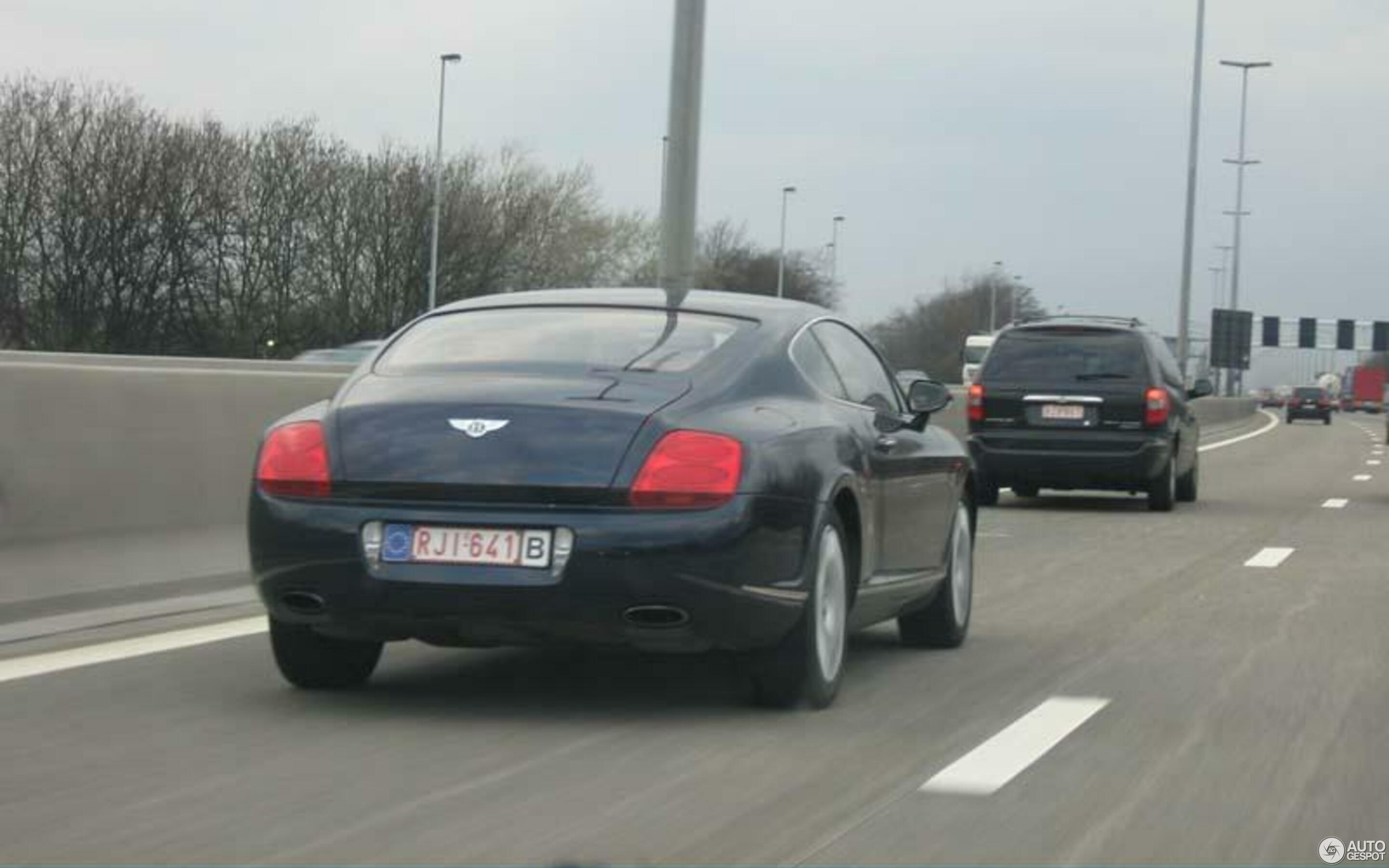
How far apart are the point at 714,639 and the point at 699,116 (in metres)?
12.2

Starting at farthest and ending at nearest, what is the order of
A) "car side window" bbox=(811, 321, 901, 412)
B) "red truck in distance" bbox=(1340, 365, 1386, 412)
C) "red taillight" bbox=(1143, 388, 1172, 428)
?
1. "red truck in distance" bbox=(1340, 365, 1386, 412)
2. "red taillight" bbox=(1143, 388, 1172, 428)
3. "car side window" bbox=(811, 321, 901, 412)

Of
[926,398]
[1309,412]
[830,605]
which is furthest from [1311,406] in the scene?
[830,605]

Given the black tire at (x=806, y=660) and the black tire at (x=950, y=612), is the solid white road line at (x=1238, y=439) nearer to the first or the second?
the black tire at (x=950, y=612)

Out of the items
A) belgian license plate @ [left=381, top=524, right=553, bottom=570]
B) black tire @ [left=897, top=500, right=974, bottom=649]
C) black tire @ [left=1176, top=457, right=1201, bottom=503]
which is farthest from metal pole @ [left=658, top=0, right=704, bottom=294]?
belgian license plate @ [left=381, top=524, right=553, bottom=570]

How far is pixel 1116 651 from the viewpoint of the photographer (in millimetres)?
9523

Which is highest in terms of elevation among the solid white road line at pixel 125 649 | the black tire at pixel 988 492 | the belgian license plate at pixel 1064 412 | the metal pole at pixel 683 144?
the metal pole at pixel 683 144

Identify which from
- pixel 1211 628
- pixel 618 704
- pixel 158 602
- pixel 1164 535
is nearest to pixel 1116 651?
pixel 1211 628

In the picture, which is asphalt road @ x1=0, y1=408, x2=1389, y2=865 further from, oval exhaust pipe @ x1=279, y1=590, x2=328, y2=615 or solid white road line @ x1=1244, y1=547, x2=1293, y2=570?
solid white road line @ x1=1244, y1=547, x2=1293, y2=570

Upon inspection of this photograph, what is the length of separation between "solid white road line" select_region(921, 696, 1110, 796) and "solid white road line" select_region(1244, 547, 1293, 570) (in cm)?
663

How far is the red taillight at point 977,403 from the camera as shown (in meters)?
20.9

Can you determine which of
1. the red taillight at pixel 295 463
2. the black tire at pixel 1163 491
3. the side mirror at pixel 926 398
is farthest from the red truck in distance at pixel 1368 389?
the red taillight at pixel 295 463

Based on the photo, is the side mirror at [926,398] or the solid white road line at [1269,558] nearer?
the side mirror at [926,398]

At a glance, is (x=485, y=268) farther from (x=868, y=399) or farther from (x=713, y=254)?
(x=868, y=399)

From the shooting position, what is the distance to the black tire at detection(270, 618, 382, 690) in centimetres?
773
